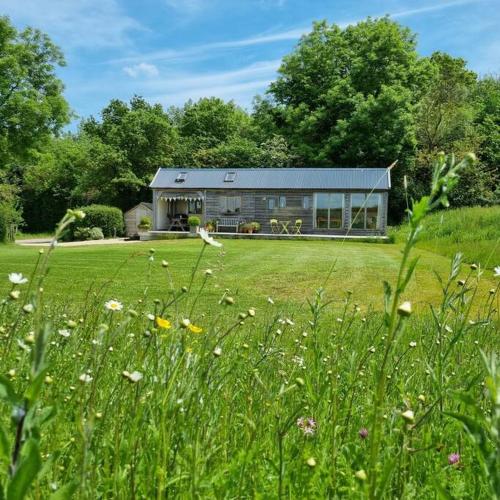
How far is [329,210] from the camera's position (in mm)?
27141

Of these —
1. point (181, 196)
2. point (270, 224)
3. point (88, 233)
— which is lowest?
point (88, 233)

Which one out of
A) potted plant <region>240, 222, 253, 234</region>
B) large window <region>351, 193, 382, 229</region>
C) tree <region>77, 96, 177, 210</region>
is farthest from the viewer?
tree <region>77, 96, 177, 210</region>

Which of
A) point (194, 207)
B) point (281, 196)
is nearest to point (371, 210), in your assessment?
point (281, 196)

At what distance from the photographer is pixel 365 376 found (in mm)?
2861

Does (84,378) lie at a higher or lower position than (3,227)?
higher

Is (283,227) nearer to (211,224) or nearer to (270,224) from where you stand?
(270,224)

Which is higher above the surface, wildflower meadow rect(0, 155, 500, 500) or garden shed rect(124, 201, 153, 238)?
wildflower meadow rect(0, 155, 500, 500)

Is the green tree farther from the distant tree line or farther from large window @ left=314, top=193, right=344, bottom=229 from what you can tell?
large window @ left=314, top=193, right=344, bottom=229

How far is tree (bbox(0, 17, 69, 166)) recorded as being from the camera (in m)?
20.5

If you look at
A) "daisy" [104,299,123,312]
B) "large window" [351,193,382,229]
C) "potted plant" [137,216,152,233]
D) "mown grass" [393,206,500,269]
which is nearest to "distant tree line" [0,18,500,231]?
"large window" [351,193,382,229]

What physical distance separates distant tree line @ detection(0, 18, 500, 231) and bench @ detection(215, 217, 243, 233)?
22.6 ft

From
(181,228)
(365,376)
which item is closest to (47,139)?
(181,228)

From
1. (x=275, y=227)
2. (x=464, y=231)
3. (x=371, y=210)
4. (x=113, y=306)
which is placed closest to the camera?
(x=113, y=306)

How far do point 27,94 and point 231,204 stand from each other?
11.5 meters
